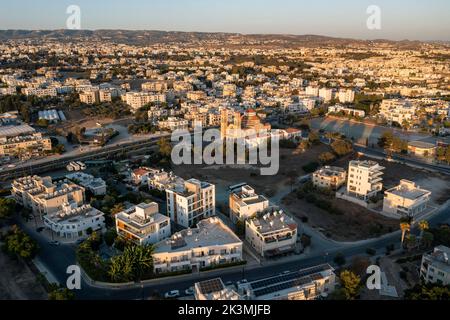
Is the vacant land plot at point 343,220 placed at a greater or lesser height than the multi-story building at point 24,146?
lesser

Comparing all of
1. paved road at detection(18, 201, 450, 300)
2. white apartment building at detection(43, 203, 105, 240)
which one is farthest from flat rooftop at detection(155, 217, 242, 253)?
white apartment building at detection(43, 203, 105, 240)

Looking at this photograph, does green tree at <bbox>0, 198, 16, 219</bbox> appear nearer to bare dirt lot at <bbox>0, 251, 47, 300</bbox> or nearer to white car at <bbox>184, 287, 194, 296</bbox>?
bare dirt lot at <bbox>0, 251, 47, 300</bbox>

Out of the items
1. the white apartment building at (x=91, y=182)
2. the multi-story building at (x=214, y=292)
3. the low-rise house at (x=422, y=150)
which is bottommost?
the multi-story building at (x=214, y=292)

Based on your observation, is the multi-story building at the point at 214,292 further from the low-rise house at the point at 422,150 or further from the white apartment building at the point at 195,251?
the low-rise house at the point at 422,150

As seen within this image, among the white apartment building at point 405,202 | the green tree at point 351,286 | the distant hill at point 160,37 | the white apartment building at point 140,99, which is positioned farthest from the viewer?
the distant hill at point 160,37

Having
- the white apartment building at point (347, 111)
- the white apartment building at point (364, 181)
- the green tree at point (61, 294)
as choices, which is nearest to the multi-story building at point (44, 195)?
the green tree at point (61, 294)

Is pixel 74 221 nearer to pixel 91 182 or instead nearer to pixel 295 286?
pixel 91 182
